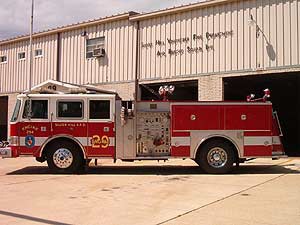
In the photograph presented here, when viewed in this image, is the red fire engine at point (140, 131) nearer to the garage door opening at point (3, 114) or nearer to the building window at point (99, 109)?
the building window at point (99, 109)

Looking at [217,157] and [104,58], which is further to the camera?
[104,58]

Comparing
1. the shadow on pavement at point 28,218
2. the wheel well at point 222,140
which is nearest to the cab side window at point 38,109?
the wheel well at point 222,140

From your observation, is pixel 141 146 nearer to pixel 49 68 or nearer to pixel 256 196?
pixel 256 196

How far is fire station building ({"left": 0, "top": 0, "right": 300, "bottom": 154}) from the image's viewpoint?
18.0 meters

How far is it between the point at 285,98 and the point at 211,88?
12429mm

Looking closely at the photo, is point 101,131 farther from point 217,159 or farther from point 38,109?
point 217,159

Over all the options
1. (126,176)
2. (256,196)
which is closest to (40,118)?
(126,176)

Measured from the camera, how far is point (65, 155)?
1318cm

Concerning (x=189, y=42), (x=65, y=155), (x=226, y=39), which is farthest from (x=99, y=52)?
(x=65, y=155)

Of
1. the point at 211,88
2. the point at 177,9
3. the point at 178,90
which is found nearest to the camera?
the point at 211,88

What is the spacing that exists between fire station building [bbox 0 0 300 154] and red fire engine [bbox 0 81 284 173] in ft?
18.3

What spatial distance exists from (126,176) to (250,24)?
8900mm

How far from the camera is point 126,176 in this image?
1286 centimetres

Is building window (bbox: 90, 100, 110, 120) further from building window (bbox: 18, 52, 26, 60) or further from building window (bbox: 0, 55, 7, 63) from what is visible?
building window (bbox: 0, 55, 7, 63)
